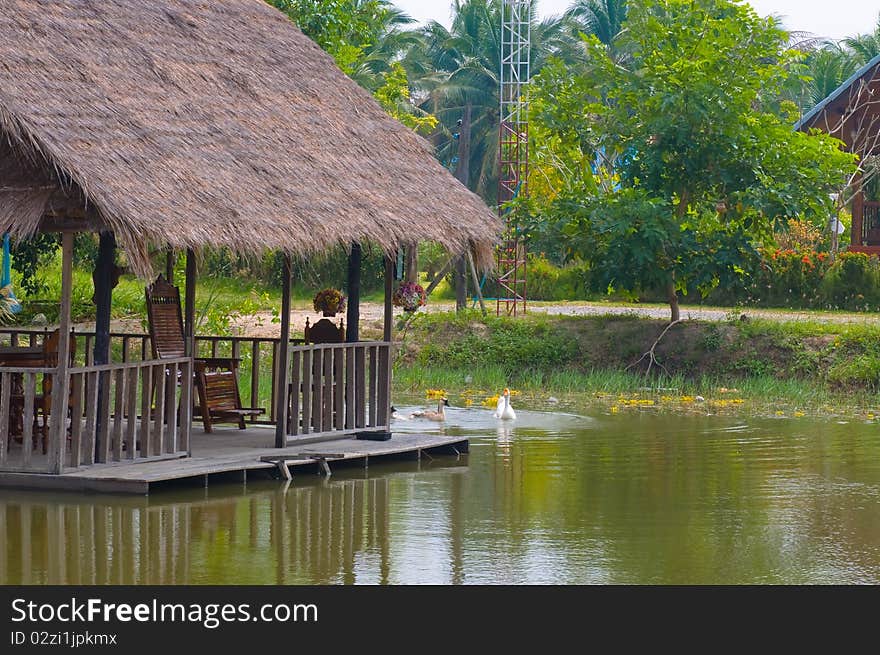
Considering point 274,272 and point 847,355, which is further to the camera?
point 274,272

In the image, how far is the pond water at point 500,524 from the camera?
9055mm

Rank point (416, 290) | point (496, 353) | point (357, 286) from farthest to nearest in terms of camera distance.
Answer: point (496, 353), point (416, 290), point (357, 286)

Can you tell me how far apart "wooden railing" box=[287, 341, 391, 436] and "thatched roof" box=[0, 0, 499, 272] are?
4.03 ft

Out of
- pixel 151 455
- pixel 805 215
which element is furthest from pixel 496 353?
pixel 151 455

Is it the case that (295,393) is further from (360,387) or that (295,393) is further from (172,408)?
(172,408)

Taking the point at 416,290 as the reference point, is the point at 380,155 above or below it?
above

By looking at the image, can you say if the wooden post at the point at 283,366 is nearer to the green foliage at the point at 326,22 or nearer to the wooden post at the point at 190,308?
the wooden post at the point at 190,308

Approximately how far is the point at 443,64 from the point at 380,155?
35745mm

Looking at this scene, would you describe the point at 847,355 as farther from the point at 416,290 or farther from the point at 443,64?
the point at 443,64

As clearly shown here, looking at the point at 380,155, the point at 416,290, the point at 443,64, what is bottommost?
the point at 416,290

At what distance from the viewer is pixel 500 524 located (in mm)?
10820

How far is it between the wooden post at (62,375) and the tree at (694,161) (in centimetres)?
1281

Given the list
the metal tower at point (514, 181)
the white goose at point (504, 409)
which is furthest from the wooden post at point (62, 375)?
the metal tower at point (514, 181)
